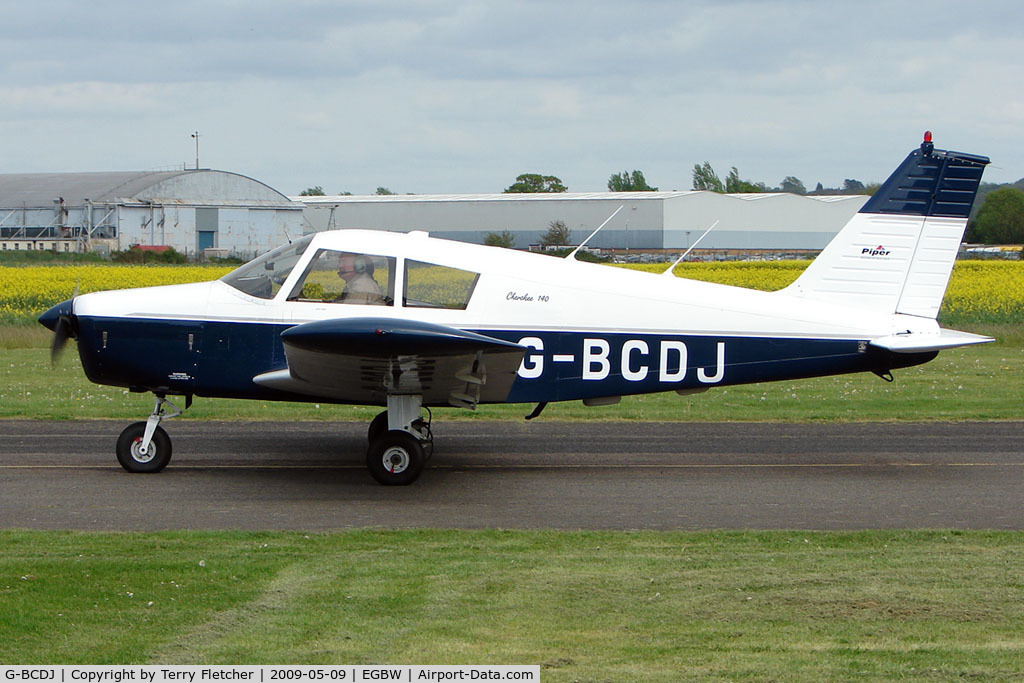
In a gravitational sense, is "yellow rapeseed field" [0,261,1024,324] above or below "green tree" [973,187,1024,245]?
below

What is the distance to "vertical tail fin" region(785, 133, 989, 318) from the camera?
11.2 meters

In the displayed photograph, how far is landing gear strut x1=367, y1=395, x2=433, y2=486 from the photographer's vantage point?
10.2 meters

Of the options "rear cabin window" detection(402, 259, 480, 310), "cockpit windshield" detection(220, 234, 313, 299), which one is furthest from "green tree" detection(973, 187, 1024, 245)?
"cockpit windshield" detection(220, 234, 313, 299)

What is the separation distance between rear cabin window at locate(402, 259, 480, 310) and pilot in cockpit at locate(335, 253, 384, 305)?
30cm

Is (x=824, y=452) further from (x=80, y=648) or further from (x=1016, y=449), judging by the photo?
(x=80, y=648)

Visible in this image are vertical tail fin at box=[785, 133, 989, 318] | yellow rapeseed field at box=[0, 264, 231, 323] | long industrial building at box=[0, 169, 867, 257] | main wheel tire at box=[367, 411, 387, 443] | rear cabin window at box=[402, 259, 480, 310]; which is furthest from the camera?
long industrial building at box=[0, 169, 867, 257]

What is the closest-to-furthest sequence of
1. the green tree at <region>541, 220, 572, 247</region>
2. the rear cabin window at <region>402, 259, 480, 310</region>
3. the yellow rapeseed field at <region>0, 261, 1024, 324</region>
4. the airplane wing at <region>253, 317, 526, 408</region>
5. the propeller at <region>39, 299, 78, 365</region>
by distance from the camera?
1. the airplane wing at <region>253, 317, 526, 408</region>
2. the propeller at <region>39, 299, 78, 365</region>
3. the rear cabin window at <region>402, 259, 480, 310</region>
4. the yellow rapeseed field at <region>0, 261, 1024, 324</region>
5. the green tree at <region>541, 220, 572, 247</region>

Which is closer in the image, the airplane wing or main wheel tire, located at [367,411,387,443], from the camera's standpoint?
the airplane wing

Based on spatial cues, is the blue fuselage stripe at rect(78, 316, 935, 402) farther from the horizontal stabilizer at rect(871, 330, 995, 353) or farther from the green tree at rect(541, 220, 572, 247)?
the green tree at rect(541, 220, 572, 247)

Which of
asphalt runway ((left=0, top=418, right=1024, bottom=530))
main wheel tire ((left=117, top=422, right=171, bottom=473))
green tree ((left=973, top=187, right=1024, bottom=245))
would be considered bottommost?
asphalt runway ((left=0, top=418, right=1024, bottom=530))

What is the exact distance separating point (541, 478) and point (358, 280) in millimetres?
2595

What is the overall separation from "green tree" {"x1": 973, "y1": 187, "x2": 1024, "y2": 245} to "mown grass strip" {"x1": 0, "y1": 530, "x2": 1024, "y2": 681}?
7619 cm

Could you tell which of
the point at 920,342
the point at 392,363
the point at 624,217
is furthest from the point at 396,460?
the point at 624,217

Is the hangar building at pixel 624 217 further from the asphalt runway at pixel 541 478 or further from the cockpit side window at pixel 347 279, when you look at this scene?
the cockpit side window at pixel 347 279
